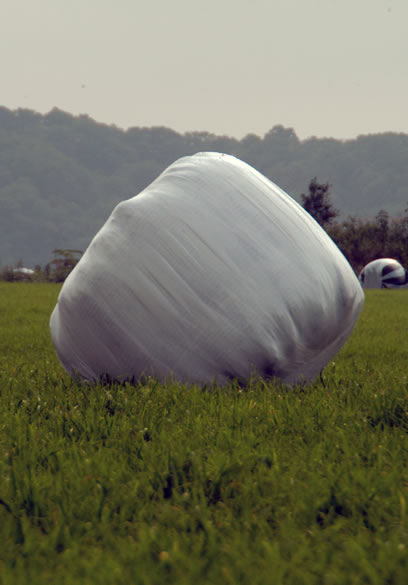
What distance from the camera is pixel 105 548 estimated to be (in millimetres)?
1941

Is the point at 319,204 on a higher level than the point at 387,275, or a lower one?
higher

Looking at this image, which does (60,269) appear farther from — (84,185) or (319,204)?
(84,185)

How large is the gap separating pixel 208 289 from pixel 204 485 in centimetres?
154

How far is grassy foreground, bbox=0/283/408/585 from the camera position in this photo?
1.80 meters

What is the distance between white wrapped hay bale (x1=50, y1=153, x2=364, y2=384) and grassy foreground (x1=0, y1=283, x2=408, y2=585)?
22cm

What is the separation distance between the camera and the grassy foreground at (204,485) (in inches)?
70.9

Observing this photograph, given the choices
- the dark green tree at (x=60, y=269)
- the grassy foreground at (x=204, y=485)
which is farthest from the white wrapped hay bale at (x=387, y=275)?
the grassy foreground at (x=204, y=485)

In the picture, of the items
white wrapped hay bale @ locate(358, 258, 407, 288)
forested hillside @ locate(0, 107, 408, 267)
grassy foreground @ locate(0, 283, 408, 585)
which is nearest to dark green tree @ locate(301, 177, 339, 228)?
white wrapped hay bale @ locate(358, 258, 407, 288)

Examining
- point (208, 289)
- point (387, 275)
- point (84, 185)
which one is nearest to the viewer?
point (208, 289)

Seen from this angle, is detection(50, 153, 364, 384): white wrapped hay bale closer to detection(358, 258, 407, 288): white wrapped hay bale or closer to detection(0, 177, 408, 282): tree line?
detection(358, 258, 407, 288): white wrapped hay bale

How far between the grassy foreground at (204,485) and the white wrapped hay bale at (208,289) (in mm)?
218

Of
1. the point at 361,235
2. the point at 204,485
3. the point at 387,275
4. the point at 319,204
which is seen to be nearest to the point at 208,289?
the point at 204,485

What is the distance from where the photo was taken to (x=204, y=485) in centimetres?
241

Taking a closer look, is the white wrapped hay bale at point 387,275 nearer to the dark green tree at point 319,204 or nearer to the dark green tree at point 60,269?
the dark green tree at point 60,269
